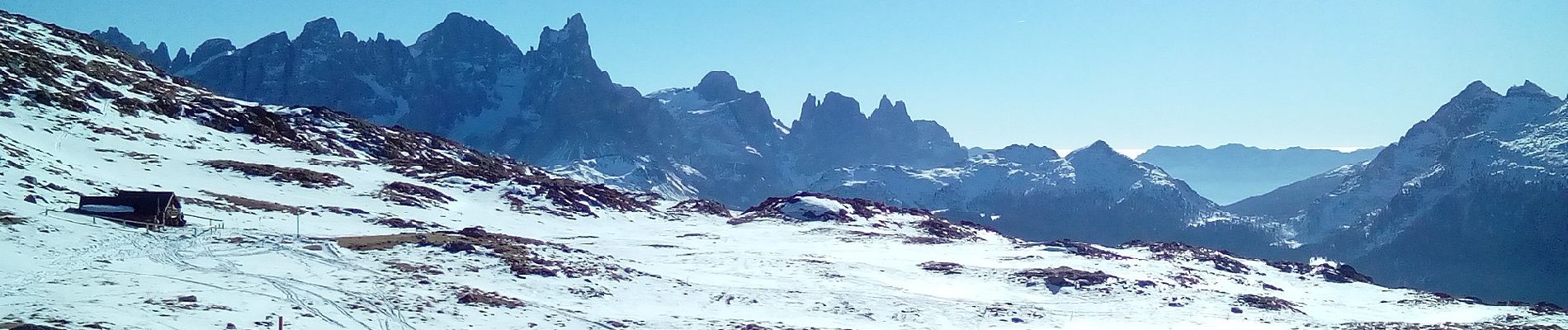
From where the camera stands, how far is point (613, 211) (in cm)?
9500

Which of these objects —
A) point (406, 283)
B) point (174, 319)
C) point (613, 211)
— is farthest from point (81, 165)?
point (613, 211)

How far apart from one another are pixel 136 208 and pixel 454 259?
15344mm

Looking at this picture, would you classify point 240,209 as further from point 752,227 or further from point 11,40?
point 11,40

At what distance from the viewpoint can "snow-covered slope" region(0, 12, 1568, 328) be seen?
1259 inches

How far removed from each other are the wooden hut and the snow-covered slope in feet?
4.00

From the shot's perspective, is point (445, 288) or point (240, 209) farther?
point (240, 209)

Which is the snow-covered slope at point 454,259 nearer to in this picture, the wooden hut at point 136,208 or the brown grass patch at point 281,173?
the brown grass patch at point 281,173

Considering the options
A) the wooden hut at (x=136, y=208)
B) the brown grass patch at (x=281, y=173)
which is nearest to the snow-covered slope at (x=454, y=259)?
the brown grass patch at (x=281, y=173)

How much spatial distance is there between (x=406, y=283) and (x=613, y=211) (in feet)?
192

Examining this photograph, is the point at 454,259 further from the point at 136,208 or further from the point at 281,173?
the point at 281,173

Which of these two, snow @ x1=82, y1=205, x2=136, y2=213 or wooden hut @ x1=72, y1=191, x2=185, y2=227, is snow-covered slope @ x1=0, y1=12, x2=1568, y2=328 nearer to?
snow @ x1=82, y1=205, x2=136, y2=213

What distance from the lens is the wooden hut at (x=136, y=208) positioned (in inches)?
1678

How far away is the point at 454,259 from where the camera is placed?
4381 cm

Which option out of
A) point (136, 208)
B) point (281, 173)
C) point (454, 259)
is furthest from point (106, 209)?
point (281, 173)
